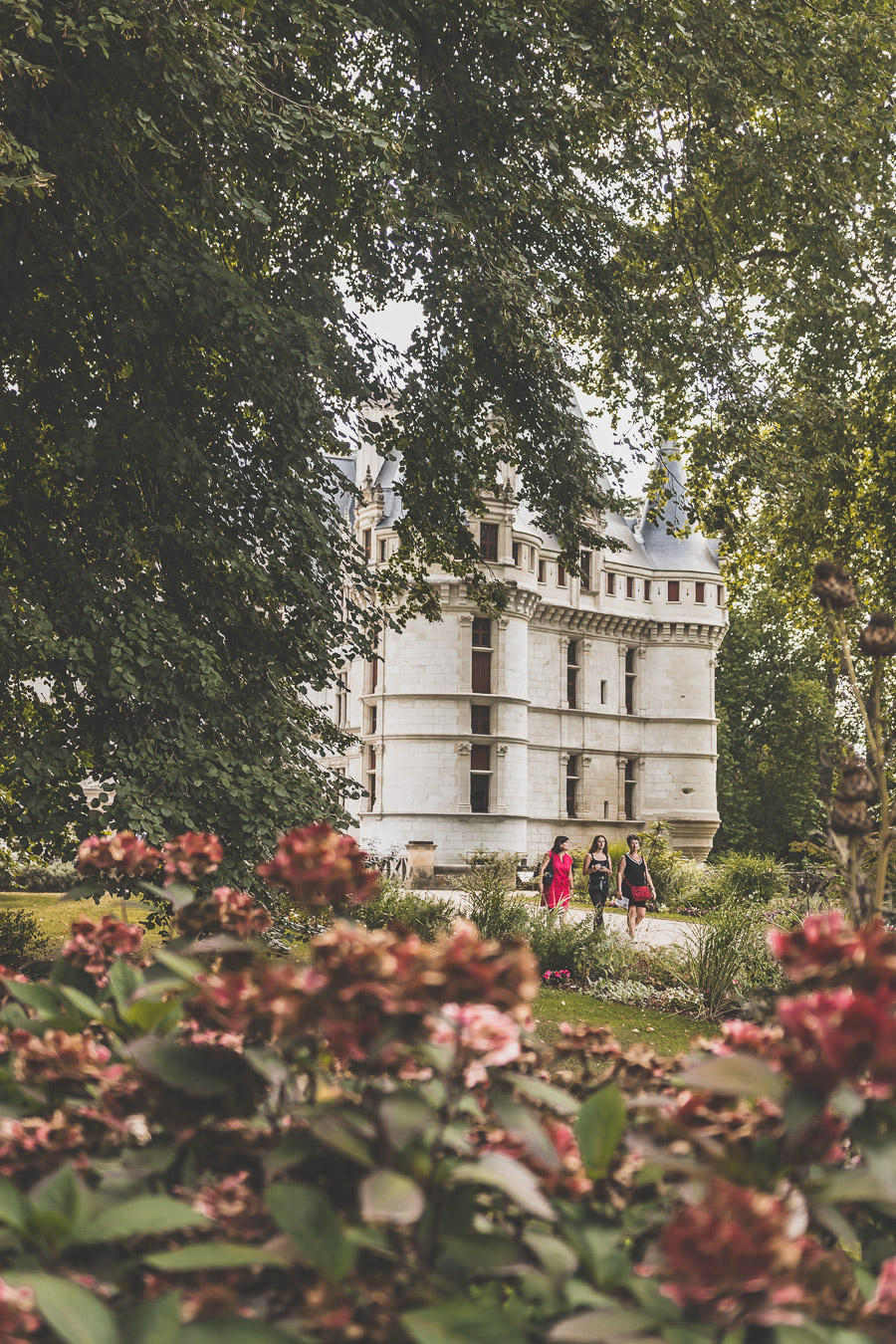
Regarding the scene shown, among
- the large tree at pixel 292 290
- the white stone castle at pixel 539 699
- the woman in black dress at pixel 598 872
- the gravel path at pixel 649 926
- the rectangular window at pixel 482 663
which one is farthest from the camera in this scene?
the rectangular window at pixel 482 663

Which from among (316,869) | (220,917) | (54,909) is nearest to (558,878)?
(54,909)

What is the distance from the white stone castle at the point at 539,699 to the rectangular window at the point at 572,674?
55 millimetres

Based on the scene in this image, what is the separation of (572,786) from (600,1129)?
124 feet

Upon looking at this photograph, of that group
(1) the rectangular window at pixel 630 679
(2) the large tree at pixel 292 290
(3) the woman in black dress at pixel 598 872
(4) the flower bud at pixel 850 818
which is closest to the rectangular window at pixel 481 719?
(1) the rectangular window at pixel 630 679

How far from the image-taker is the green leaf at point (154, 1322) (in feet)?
3.20

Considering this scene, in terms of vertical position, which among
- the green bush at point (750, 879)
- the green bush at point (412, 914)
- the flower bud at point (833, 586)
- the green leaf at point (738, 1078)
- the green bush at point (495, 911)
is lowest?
the green bush at point (750, 879)

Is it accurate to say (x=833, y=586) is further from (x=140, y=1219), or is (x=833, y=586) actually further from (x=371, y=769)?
(x=371, y=769)

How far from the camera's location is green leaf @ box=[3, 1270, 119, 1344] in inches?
37.0

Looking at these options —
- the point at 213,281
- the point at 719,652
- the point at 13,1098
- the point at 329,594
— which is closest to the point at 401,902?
the point at 329,594

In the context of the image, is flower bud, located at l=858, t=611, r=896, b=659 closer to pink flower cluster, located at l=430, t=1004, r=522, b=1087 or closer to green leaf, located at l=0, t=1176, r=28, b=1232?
pink flower cluster, located at l=430, t=1004, r=522, b=1087

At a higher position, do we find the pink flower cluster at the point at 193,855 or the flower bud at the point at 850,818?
Result: the flower bud at the point at 850,818

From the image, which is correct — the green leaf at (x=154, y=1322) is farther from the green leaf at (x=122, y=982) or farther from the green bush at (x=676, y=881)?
the green bush at (x=676, y=881)

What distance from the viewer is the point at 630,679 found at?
41.5 m

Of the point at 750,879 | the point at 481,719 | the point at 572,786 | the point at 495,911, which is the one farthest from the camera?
the point at 572,786
